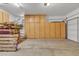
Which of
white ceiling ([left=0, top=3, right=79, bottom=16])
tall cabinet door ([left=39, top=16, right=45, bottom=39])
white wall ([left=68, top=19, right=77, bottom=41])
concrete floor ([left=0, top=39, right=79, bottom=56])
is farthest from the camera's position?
tall cabinet door ([left=39, top=16, right=45, bottom=39])

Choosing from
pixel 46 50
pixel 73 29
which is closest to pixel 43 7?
pixel 73 29

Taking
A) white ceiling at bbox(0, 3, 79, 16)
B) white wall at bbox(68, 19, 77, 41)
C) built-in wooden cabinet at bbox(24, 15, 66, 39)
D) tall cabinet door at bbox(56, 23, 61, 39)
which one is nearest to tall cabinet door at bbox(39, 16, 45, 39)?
built-in wooden cabinet at bbox(24, 15, 66, 39)

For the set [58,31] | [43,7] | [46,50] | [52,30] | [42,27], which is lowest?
[46,50]

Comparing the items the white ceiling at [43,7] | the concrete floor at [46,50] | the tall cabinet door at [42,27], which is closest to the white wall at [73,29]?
the white ceiling at [43,7]

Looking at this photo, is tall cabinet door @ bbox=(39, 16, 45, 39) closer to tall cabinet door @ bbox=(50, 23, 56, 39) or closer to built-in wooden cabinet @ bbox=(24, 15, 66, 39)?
built-in wooden cabinet @ bbox=(24, 15, 66, 39)

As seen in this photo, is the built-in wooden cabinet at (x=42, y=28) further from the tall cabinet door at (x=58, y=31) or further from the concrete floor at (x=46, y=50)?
the concrete floor at (x=46, y=50)

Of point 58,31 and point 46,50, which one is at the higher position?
point 58,31

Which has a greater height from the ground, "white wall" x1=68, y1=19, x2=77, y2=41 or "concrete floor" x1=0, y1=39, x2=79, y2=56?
"white wall" x1=68, y1=19, x2=77, y2=41

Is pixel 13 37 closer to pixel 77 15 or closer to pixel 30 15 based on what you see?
pixel 77 15

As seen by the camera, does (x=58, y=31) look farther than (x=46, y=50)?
Yes

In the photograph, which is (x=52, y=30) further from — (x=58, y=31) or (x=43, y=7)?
(x=43, y=7)

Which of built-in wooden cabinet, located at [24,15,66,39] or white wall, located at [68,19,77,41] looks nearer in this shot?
white wall, located at [68,19,77,41]

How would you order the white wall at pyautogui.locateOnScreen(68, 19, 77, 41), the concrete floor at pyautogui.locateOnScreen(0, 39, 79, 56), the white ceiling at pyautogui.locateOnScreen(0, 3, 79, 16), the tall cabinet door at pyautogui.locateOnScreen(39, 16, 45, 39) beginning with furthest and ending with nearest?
the tall cabinet door at pyautogui.locateOnScreen(39, 16, 45, 39), the white wall at pyautogui.locateOnScreen(68, 19, 77, 41), the white ceiling at pyautogui.locateOnScreen(0, 3, 79, 16), the concrete floor at pyautogui.locateOnScreen(0, 39, 79, 56)

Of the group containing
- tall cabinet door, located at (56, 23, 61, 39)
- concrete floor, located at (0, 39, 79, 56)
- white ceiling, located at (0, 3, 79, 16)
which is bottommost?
concrete floor, located at (0, 39, 79, 56)
